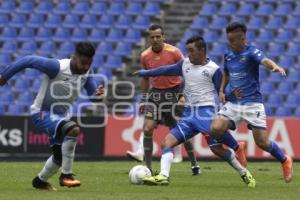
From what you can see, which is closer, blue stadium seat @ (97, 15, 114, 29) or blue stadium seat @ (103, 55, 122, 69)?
blue stadium seat @ (103, 55, 122, 69)

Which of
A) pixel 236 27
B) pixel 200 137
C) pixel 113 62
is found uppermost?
pixel 236 27

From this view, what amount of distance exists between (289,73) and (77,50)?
1458cm

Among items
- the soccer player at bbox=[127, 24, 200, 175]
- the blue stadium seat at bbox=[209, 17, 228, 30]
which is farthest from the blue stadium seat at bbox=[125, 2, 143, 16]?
the soccer player at bbox=[127, 24, 200, 175]

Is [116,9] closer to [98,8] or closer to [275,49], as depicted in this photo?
[98,8]

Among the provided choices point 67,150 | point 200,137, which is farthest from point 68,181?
point 200,137

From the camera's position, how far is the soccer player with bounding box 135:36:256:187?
12391 mm

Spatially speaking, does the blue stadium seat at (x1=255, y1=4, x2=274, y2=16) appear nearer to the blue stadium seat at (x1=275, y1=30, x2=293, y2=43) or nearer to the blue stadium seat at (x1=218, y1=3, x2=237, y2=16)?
the blue stadium seat at (x1=218, y1=3, x2=237, y2=16)

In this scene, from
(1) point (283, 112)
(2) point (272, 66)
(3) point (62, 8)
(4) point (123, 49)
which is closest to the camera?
(2) point (272, 66)

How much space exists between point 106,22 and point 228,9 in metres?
3.76

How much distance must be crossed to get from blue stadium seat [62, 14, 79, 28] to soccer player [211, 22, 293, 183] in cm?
1493

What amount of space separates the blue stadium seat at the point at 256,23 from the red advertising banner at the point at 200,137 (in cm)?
Answer: 629

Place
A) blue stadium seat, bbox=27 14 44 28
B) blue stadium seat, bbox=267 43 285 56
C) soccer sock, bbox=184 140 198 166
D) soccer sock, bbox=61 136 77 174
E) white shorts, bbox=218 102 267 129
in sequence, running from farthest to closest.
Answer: blue stadium seat, bbox=27 14 44 28 < blue stadium seat, bbox=267 43 285 56 < soccer sock, bbox=184 140 198 166 < white shorts, bbox=218 102 267 129 < soccer sock, bbox=61 136 77 174

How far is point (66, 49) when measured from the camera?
26.0m

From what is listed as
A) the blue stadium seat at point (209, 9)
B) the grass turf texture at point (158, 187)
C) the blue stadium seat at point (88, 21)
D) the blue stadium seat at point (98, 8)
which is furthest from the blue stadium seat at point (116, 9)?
the grass turf texture at point (158, 187)
